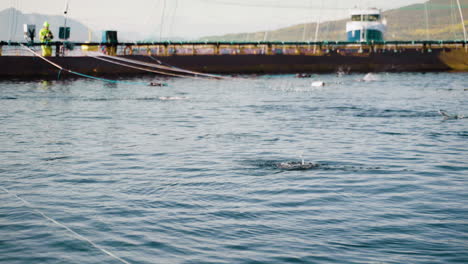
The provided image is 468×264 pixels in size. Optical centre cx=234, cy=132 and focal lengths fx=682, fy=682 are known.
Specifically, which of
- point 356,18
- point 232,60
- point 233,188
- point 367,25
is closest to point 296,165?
point 233,188

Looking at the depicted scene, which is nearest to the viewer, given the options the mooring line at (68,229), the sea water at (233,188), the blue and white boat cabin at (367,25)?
the mooring line at (68,229)

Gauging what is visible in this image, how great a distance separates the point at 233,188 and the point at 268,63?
56.9 m

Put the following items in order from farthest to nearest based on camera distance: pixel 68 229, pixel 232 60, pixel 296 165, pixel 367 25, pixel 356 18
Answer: pixel 356 18 < pixel 367 25 < pixel 232 60 < pixel 296 165 < pixel 68 229

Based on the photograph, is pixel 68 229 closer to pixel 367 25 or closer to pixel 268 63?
pixel 268 63

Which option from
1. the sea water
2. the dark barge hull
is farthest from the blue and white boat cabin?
the sea water

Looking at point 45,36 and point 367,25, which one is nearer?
point 45,36

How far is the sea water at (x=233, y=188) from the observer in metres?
9.29

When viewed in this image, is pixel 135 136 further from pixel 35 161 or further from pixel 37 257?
pixel 37 257

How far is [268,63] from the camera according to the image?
228 feet

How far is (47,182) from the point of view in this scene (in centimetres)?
1402

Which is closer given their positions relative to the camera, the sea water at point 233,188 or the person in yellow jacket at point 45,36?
the sea water at point 233,188

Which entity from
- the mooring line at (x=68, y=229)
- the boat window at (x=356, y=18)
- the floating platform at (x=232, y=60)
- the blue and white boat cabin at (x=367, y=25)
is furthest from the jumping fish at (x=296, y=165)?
the boat window at (x=356, y=18)

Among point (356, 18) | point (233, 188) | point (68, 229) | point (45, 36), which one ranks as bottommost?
point (68, 229)

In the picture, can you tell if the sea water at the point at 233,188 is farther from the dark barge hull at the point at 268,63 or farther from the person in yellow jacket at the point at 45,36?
the dark barge hull at the point at 268,63
